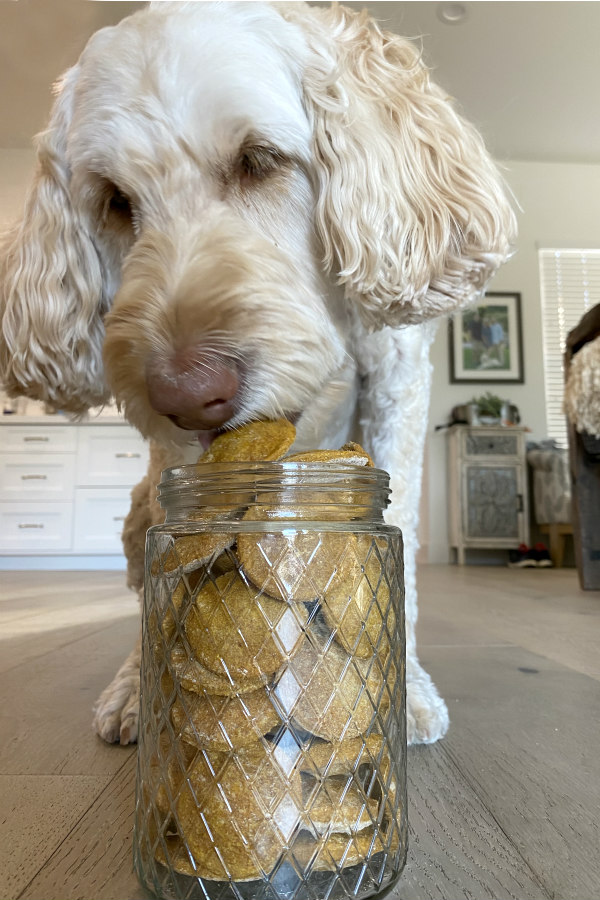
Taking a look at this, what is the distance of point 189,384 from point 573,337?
8.09 feet

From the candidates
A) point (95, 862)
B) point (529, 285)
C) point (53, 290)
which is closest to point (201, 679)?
point (95, 862)

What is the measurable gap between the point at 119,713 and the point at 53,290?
0.50 m

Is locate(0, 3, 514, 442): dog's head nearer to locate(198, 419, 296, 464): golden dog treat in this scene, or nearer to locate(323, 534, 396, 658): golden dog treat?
locate(198, 419, 296, 464): golden dog treat

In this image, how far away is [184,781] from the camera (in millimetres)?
388

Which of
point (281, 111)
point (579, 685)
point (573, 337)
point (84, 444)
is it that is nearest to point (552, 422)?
point (573, 337)

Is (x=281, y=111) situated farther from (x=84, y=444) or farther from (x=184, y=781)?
(x=84, y=444)

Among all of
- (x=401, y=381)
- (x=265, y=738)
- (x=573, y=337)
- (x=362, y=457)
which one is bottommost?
(x=265, y=738)

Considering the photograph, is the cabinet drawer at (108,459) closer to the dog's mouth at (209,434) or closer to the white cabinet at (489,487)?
the white cabinet at (489,487)

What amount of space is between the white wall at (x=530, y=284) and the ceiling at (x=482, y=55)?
510mm

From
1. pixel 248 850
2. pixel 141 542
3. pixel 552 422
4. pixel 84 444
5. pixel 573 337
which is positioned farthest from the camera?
pixel 552 422

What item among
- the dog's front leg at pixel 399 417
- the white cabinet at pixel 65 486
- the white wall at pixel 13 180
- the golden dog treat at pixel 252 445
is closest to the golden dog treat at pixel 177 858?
the golden dog treat at pixel 252 445

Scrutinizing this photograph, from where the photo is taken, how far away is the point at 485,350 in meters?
5.76

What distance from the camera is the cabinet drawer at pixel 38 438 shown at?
4637mm

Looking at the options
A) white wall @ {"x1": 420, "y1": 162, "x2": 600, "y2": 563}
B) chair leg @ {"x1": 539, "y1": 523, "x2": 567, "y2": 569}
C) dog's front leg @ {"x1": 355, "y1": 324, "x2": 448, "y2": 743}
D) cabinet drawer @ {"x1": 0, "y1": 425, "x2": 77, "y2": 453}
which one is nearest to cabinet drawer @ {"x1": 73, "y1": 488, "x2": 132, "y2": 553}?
cabinet drawer @ {"x1": 0, "y1": 425, "x2": 77, "y2": 453}
